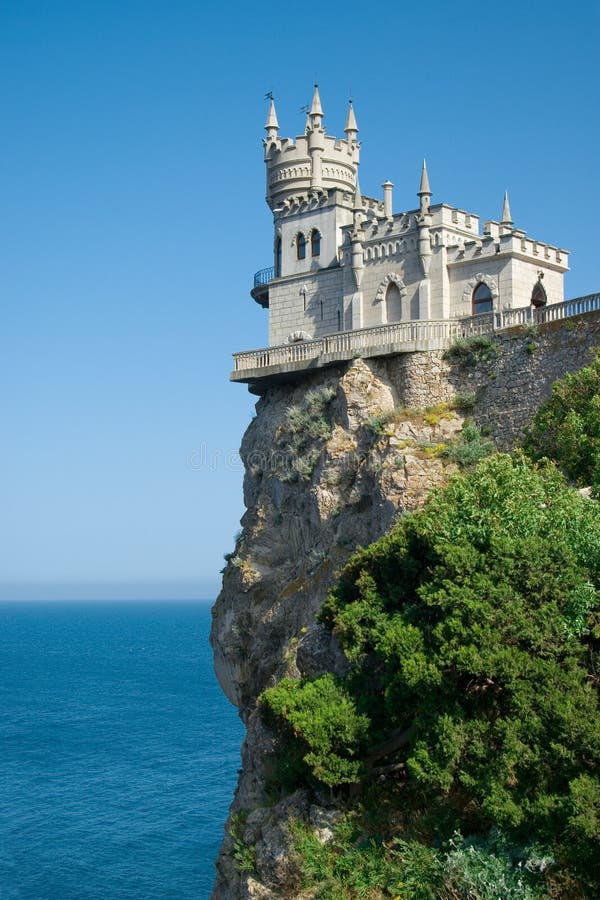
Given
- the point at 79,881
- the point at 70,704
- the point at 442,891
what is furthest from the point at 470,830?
the point at 70,704

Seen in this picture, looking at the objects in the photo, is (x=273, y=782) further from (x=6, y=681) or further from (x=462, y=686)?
(x=6, y=681)

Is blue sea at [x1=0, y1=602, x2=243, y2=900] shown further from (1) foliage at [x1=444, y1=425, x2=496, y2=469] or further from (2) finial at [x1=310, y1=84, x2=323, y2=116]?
(2) finial at [x1=310, y1=84, x2=323, y2=116]

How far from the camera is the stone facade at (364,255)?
42.7 metres

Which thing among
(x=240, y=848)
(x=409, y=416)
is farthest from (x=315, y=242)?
(x=240, y=848)

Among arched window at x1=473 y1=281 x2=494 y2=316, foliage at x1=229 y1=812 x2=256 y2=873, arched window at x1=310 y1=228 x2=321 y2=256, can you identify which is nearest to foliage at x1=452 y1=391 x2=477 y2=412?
arched window at x1=473 y1=281 x2=494 y2=316

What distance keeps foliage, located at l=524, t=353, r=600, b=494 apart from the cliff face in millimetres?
3241

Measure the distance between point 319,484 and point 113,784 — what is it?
3076 centimetres

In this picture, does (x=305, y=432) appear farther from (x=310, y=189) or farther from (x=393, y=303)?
(x=310, y=189)

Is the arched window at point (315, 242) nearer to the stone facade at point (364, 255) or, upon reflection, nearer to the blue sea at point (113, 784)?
the stone facade at point (364, 255)

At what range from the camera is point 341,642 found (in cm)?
2997

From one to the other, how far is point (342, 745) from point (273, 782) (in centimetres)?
479

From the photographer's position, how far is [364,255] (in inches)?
1799

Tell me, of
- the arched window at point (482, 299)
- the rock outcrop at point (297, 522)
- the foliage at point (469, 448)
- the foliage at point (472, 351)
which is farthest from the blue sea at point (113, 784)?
the arched window at point (482, 299)

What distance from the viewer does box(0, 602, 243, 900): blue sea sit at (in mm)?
51562
